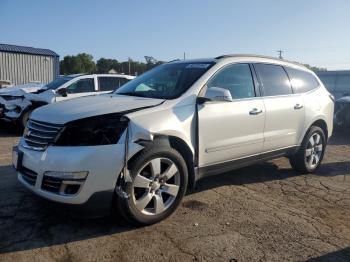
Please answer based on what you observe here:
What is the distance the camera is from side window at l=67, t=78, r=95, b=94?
9.62 meters

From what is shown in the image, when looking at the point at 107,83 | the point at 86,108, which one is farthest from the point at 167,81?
the point at 107,83

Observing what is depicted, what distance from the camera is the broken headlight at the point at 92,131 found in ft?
11.0

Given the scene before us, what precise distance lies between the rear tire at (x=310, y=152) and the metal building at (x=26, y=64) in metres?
27.4

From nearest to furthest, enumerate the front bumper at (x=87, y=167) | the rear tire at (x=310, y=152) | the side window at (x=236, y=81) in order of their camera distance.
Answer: the front bumper at (x=87, y=167) < the side window at (x=236, y=81) < the rear tire at (x=310, y=152)

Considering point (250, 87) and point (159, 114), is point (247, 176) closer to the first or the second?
point (250, 87)

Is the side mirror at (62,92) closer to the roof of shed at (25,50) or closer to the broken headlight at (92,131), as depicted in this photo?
the broken headlight at (92,131)

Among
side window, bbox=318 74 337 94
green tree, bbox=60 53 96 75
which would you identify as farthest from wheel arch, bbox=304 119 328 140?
green tree, bbox=60 53 96 75

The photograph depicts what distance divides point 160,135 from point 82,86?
6.65 m

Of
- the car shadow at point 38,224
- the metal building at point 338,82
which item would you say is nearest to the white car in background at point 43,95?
the car shadow at point 38,224

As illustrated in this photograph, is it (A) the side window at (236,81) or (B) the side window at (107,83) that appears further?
(B) the side window at (107,83)

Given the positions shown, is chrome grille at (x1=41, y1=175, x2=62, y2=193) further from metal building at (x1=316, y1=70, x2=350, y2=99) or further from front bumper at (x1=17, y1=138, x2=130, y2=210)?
metal building at (x1=316, y1=70, x2=350, y2=99)

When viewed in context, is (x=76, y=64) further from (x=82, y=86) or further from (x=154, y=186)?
(x=154, y=186)

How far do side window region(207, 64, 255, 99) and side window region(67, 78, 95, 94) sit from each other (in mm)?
5987

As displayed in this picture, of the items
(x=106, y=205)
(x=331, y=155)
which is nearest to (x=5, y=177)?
(x=106, y=205)
